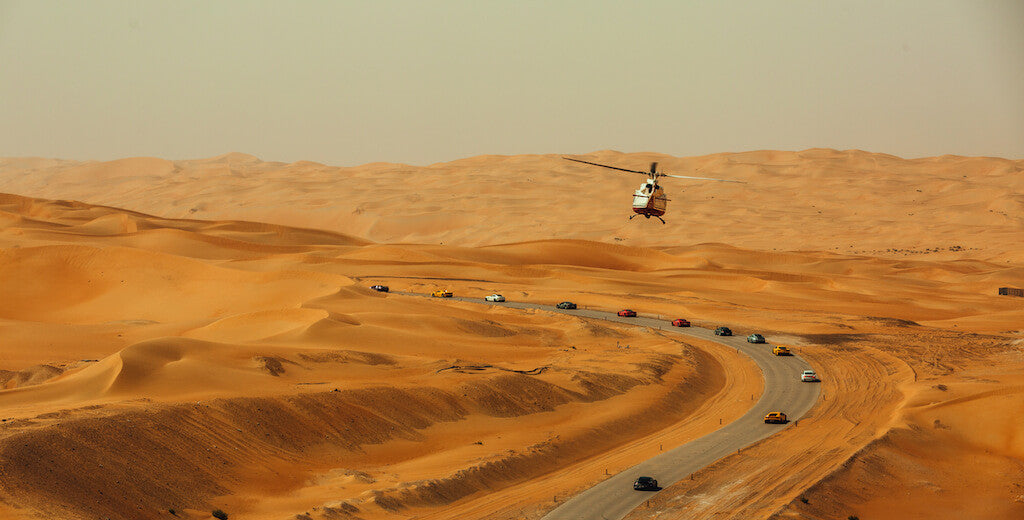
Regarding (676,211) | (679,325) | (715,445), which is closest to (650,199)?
(679,325)

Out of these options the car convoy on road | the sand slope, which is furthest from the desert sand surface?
the sand slope

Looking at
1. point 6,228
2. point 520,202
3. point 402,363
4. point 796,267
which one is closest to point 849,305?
point 796,267

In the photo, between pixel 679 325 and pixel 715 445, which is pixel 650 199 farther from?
pixel 715 445

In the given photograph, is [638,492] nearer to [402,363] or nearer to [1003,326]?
[402,363]

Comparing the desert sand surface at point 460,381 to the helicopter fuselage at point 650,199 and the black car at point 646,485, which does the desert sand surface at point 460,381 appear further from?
the helicopter fuselage at point 650,199

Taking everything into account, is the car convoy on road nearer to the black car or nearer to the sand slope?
the black car

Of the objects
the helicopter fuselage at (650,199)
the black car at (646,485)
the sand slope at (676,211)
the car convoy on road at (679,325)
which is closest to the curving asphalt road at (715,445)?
the black car at (646,485)
